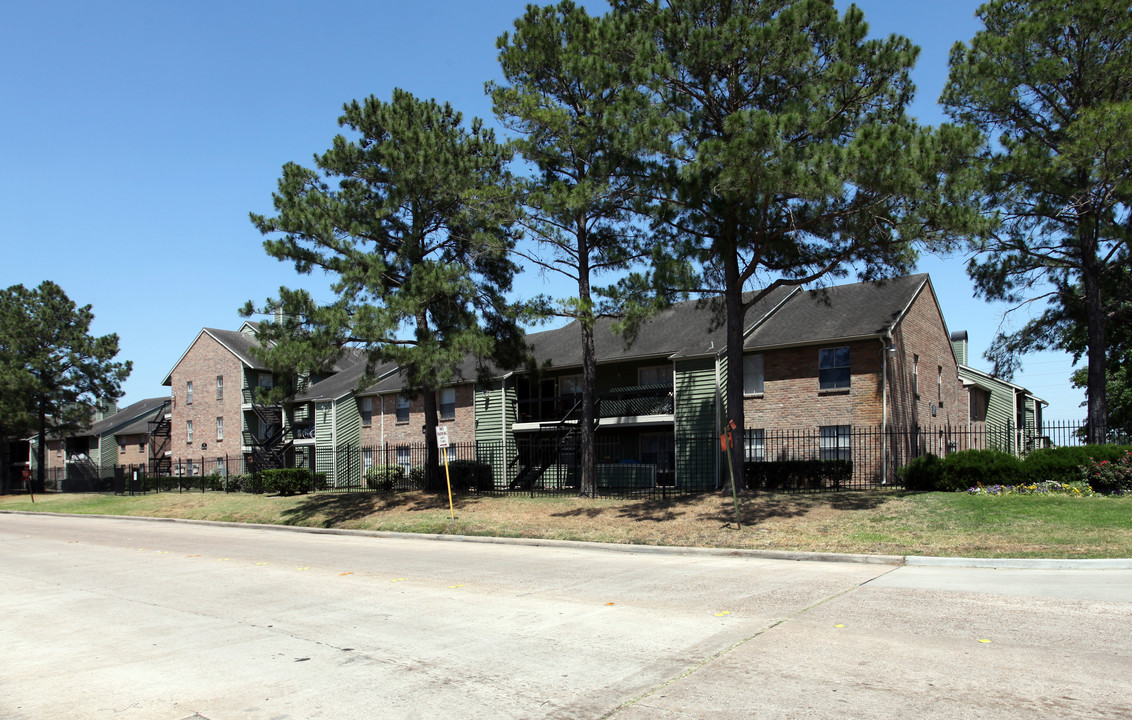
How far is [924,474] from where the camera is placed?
19.4m

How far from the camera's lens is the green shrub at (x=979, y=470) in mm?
18344

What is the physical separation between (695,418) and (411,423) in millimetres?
15022

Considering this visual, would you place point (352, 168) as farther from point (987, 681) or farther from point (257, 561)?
point (987, 681)

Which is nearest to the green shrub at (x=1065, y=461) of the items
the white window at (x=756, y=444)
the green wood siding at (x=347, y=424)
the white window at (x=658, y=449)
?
the white window at (x=756, y=444)

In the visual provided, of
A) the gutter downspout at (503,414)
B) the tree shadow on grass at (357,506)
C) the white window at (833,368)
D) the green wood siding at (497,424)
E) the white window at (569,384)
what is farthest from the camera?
the gutter downspout at (503,414)

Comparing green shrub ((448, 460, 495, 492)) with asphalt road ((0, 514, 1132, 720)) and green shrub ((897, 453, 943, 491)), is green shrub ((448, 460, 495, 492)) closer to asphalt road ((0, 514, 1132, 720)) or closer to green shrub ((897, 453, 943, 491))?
green shrub ((897, 453, 943, 491))

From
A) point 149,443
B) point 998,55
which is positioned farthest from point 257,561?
point 149,443

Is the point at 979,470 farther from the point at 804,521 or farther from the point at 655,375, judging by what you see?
the point at 655,375

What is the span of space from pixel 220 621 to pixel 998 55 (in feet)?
77.8

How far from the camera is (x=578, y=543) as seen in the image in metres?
16.8

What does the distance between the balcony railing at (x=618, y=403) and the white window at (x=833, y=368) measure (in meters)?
5.44

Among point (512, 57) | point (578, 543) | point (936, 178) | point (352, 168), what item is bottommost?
point (578, 543)

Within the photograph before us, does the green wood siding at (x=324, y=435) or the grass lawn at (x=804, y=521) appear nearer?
the grass lawn at (x=804, y=521)

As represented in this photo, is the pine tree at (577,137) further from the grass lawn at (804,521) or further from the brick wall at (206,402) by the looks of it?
the brick wall at (206,402)
